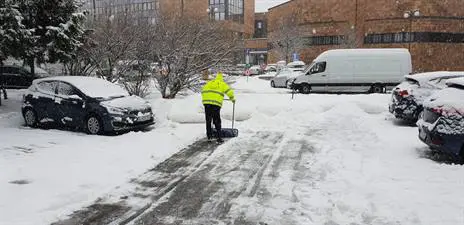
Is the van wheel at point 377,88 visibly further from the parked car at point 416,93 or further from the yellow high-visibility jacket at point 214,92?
the yellow high-visibility jacket at point 214,92

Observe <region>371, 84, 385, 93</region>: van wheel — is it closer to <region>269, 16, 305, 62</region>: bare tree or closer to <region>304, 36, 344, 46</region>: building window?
<region>269, 16, 305, 62</region>: bare tree

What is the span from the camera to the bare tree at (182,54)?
16234 mm

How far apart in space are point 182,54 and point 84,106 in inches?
237

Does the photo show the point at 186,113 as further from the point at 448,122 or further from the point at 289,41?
the point at 289,41

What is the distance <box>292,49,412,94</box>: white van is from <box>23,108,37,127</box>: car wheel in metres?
13.7

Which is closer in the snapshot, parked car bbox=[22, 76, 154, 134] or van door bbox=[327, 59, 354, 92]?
parked car bbox=[22, 76, 154, 134]

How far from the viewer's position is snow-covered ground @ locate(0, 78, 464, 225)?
5359 mm

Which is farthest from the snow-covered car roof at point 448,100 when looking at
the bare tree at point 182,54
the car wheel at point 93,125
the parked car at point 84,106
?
the bare tree at point 182,54

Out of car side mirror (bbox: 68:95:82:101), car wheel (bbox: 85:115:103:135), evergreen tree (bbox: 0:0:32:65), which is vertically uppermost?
evergreen tree (bbox: 0:0:32:65)

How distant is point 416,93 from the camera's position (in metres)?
11.3

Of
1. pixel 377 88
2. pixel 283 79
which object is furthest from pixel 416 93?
pixel 283 79

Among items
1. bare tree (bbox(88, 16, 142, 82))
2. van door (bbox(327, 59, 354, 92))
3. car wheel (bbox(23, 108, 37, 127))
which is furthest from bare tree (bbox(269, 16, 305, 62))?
car wheel (bbox(23, 108, 37, 127))

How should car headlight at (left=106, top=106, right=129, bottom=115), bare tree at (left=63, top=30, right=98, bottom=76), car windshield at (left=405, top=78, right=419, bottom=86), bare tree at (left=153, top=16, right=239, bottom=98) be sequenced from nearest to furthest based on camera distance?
car headlight at (left=106, top=106, right=129, bottom=115) < car windshield at (left=405, top=78, right=419, bottom=86) < bare tree at (left=63, top=30, right=98, bottom=76) < bare tree at (left=153, top=16, right=239, bottom=98)

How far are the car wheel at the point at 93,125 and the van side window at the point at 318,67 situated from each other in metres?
14.0
